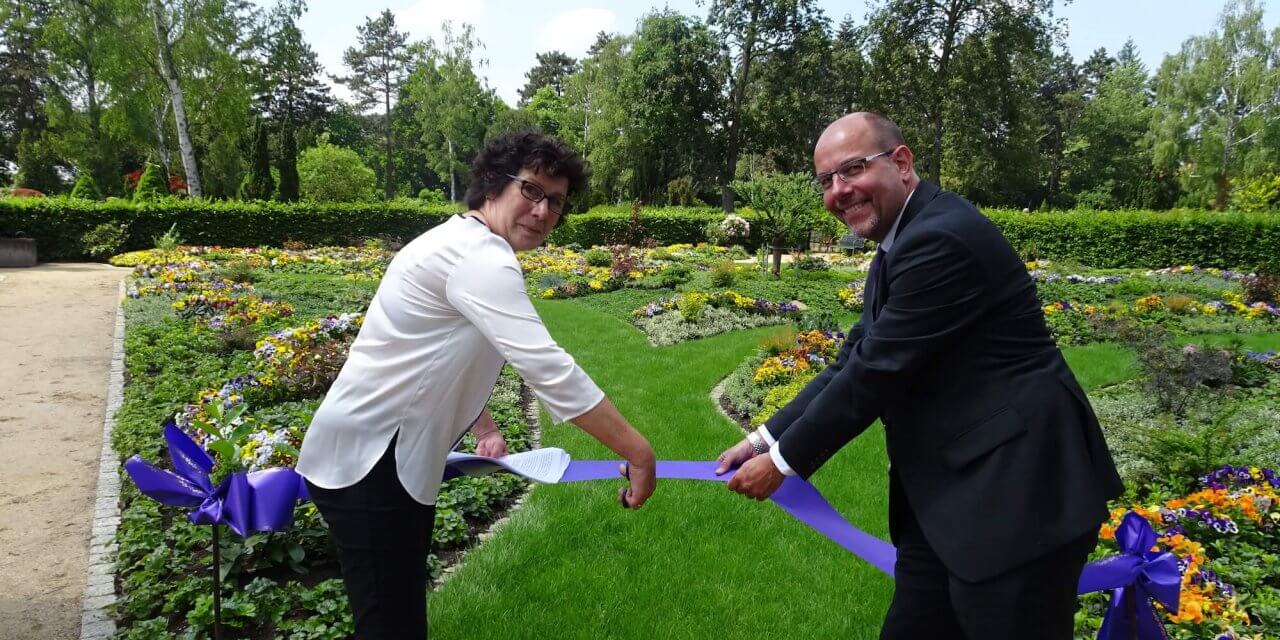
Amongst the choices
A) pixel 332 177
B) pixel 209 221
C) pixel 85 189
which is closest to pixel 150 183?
pixel 85 189

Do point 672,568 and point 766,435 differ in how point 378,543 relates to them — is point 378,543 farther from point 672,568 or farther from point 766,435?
point 672,568

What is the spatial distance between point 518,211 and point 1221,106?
156 ft

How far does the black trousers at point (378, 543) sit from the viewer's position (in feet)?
5.44

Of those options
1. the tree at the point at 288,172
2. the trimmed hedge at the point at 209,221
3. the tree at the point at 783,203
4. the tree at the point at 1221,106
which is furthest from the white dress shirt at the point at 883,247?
the tree at the point at 1221,106

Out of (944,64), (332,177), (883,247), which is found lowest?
(883,247)

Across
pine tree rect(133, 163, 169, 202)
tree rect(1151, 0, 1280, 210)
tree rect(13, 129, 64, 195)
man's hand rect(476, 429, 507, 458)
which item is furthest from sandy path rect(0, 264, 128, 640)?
tree rect(1151, 0, 1280, 210)

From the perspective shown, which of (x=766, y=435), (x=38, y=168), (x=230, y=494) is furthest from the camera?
(x=38, y=168)

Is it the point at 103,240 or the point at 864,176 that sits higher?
the point at 864,176

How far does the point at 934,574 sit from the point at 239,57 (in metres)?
32.1

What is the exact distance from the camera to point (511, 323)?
4.96 feet

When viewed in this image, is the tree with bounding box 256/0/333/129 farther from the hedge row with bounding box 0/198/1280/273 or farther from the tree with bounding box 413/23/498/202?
the hedge row with bounding box 0/198/1280/273

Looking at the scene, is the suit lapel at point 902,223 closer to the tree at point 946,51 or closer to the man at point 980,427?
the man at point 980,427

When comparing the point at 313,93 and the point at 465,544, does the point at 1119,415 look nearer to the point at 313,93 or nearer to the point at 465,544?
the point at 465,544

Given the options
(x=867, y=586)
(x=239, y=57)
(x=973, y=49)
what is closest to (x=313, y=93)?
(x=239, y=57)
